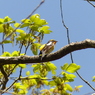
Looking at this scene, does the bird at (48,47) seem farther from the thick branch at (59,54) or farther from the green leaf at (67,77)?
the green leaf at (67,77)

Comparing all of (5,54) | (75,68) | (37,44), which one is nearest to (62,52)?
(75,68)

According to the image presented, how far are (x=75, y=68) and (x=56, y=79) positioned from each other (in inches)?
12.6

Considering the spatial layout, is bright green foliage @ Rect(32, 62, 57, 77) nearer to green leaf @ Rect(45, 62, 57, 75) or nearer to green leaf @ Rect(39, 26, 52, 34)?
green leaf @ Rect(45, 62, 57, 75)

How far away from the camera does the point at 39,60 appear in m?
2.35

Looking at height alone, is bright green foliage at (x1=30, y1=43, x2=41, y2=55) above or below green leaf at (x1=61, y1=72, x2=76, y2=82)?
above

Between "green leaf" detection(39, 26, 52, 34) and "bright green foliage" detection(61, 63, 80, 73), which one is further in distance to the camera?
"green leaf" detection(39, 26, 52, 34)

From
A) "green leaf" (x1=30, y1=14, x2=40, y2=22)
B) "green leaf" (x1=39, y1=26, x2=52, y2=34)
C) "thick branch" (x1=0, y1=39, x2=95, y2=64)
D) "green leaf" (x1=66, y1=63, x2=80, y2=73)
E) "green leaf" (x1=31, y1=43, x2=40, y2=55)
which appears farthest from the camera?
"green leaf" (x1=31, y1=43, x2=40, y2=55)

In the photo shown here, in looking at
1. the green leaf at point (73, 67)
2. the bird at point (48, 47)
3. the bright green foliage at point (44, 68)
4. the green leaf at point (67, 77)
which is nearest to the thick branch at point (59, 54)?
the bird at point (48, 47)

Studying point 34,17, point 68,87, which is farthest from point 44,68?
point 34,17

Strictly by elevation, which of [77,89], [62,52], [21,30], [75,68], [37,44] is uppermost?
[21,30]

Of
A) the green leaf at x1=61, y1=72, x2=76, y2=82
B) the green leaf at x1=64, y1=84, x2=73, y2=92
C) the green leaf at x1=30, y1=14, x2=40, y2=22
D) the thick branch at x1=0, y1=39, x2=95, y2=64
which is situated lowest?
the green leaf at x1=64, y1=84, x2=73, y2=92

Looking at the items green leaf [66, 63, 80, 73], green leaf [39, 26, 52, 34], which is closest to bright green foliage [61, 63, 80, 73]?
green leaf [66, 63, 80, 73]

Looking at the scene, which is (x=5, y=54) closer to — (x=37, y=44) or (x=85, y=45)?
(x=37, y=44)

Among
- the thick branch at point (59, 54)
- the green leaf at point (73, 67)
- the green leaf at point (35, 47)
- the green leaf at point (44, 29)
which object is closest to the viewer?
the thick branch at point (59, 54)
